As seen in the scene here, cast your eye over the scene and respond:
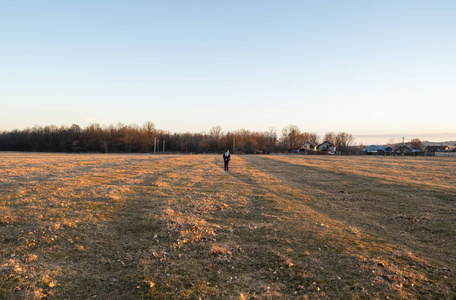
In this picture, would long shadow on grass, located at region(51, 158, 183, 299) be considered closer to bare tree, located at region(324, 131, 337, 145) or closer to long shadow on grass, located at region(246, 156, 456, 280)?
long shadow on grass, located at region(246, 156, 456, 280)

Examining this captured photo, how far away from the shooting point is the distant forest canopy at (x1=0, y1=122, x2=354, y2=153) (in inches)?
4801

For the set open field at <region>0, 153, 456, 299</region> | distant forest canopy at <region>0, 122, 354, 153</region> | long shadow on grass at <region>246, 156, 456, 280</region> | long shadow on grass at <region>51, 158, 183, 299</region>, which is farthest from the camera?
distant forest canopy at <region>0, 122, 354, 153</region>

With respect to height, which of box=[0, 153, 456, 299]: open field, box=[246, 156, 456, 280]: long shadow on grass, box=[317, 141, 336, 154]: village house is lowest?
box=[246, 156, 456, 280]: long shadow on grass

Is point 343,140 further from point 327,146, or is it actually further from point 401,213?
point 401,213

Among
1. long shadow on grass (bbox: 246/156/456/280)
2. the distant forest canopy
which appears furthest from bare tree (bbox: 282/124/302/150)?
long shadow on grass (bbox: 246/156/456/280)

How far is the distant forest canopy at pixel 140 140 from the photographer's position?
400 ft

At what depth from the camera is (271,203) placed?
1238cm

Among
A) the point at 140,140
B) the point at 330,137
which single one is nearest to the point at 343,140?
the point at 330,137

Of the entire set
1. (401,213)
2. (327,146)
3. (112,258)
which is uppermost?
(327,146)

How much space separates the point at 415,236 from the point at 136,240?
8539 mm

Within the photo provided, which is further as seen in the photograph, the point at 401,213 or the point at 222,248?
the point at 401,213

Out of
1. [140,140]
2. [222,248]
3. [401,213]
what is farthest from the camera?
[140,140]

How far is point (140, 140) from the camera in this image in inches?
4897

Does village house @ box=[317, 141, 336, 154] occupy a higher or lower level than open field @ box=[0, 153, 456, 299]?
higher
